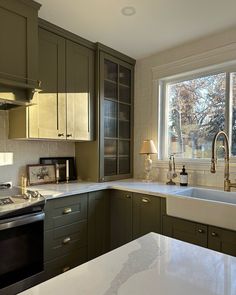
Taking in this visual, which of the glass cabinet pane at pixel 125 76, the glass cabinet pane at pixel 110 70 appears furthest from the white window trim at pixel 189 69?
the glass cabinet pane at pixel 110 70

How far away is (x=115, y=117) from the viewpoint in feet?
9.52

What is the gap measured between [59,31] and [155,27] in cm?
91

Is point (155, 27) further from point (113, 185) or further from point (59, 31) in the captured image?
point (113, 185)

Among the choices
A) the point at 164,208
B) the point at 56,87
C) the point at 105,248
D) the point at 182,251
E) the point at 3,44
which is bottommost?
the point at 105,248

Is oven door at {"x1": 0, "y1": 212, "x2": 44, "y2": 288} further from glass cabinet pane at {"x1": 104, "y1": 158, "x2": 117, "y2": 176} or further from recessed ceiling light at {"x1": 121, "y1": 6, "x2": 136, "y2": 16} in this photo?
recessed ceiling light at {"x1": 121, "y1": 6, "x2": 136, "y2": 16}

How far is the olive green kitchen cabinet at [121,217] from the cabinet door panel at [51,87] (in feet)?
2.70

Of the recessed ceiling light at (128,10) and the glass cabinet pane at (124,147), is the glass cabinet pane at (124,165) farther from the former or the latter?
the recessed ceiling light at (128,10)

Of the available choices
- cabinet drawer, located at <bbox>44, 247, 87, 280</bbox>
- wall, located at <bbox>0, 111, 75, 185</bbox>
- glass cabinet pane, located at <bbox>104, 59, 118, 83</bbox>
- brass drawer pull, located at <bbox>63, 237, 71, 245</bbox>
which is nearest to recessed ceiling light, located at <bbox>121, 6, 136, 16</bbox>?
glass cabinet pane, located at <bbox>104, 59, 118, 83</bbox>

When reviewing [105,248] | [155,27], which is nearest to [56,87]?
[155,27]

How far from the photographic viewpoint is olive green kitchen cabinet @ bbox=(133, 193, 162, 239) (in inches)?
82.4

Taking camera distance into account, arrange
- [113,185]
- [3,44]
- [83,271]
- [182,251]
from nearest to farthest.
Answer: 1. [83,271]
2. [182,251]
3. [3,44]
4. [113,185]

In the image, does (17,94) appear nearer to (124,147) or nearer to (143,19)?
(143,19)

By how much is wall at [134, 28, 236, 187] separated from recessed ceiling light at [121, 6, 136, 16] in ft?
2.90

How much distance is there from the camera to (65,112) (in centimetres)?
238
